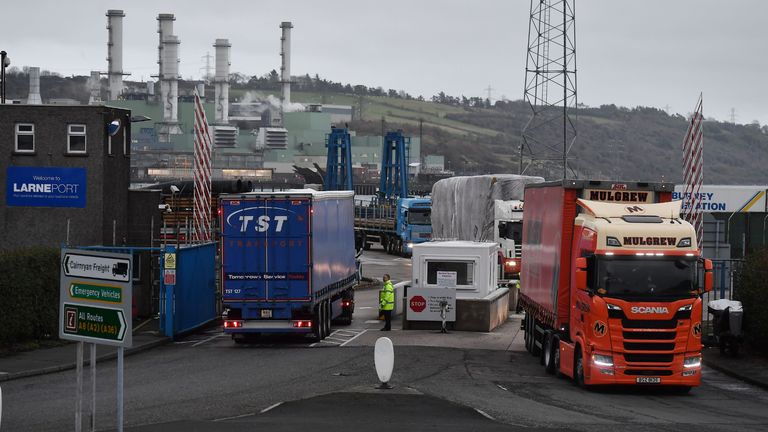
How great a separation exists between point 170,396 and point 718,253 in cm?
2208

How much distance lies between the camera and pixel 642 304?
20422 millimetres

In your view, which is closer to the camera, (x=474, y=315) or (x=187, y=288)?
(x=187, y=288)

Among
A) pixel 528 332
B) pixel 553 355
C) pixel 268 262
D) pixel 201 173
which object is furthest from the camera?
pixel 201 173

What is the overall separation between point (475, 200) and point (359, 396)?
32087 mm

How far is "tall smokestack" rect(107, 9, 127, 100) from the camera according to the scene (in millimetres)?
149375

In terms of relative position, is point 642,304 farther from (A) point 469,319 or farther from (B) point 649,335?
(A) point 469,319

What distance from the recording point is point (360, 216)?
8700 cm

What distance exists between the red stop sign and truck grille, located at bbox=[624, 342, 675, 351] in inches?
475

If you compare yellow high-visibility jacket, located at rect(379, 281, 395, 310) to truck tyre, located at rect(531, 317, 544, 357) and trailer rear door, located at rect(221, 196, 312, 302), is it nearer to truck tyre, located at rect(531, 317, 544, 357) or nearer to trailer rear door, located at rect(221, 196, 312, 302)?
trailer rear door, located at rect(221, 196, 312, 302)

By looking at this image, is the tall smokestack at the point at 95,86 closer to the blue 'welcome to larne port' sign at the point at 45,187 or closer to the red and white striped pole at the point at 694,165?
the blue 'welcome to larne port' sign at the point at 45,187

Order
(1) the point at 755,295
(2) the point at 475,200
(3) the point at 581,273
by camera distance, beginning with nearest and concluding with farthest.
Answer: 1. (3) the point at 581,273
2. (1) the point at 755,295
3. (2) the point at 475,200

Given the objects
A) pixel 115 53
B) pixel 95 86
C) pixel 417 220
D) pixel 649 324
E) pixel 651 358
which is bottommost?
pixel 651 358

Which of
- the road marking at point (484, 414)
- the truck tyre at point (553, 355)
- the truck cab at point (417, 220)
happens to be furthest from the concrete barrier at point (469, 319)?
the truck cab at point (417, 220)

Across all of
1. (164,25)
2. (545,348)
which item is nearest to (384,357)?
(545,348)
